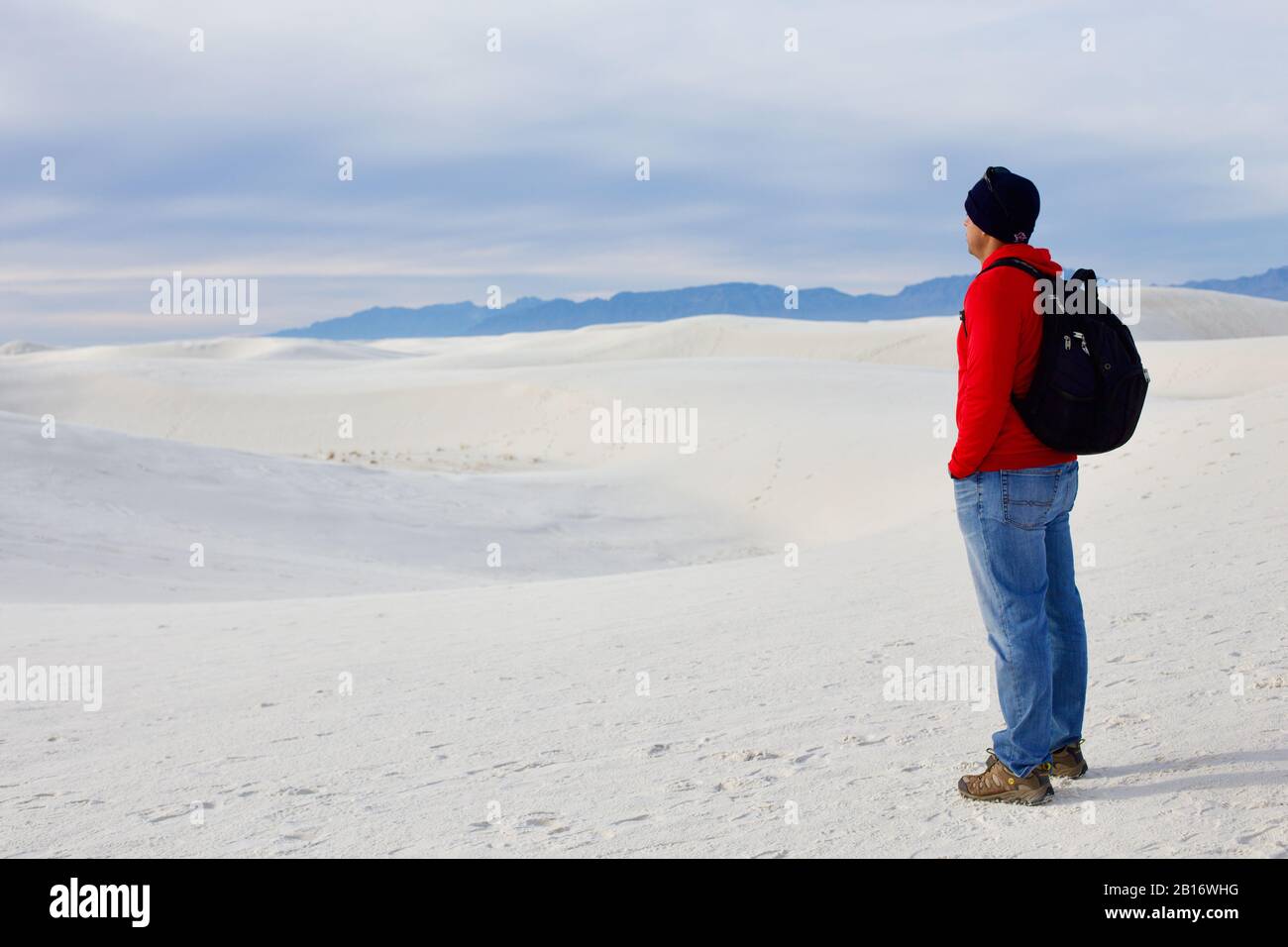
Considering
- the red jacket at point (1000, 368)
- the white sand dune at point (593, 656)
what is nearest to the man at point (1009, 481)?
the red jacket at point (1000, 368)

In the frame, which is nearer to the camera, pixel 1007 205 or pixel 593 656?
pixel 1007 205

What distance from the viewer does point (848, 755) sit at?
15.2ft

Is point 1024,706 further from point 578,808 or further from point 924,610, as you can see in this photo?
point 924,610

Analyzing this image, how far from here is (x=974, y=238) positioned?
3.98 m

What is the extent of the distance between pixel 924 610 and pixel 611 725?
3084mm

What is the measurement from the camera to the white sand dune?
4.05 meters

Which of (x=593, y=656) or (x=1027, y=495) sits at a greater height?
(x=1027, y=495)

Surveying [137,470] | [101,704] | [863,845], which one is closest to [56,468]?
[137,470]

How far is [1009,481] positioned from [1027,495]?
0.08m

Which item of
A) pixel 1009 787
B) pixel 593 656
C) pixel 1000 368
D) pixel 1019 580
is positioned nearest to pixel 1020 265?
pixel 1000 368

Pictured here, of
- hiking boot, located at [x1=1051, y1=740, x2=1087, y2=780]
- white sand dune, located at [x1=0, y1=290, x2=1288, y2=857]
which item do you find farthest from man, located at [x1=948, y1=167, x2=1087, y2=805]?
white sand dune, located at [x1=0, y1=290, x2=1288, y2=857]
